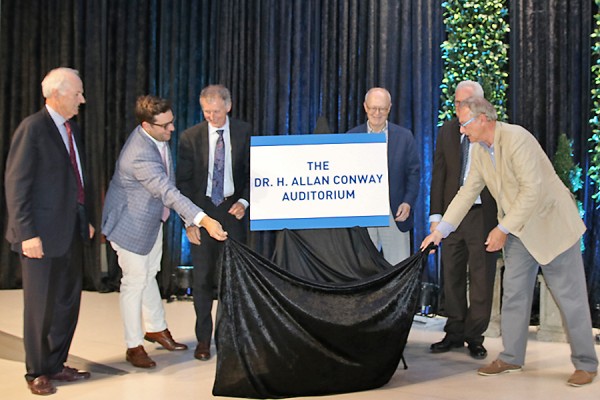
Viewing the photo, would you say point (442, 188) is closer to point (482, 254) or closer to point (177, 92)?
point (482, 254)

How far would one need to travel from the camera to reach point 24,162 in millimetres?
3984

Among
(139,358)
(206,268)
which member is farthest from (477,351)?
(139,358)

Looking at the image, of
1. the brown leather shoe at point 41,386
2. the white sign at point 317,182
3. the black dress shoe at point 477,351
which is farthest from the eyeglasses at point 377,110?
the brown leather shoe at point 41,386

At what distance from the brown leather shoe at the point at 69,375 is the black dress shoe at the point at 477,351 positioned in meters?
2.21

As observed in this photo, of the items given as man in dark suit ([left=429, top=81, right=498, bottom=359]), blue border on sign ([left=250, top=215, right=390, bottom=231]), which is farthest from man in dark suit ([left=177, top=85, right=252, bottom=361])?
man in dark suit ([left=429, top=81, right=498, bottom=359])

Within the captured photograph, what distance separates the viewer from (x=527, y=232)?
4230 mm

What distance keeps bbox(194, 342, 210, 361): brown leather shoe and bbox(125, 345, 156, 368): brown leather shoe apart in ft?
0.96

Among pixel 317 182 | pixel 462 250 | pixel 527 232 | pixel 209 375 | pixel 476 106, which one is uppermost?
pixel 476 106

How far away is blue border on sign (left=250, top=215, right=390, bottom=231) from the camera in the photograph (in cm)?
427

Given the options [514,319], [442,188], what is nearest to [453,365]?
[514,319]

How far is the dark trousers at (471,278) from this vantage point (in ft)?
16.3

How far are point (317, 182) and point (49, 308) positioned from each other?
147 cm

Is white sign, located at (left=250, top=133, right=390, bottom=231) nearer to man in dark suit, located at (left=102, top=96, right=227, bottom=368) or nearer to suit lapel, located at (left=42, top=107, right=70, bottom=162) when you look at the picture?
man in dark suit, located at (left=102, top=96, right=227, bottom=368)

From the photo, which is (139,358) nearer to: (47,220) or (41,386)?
(41,386)
